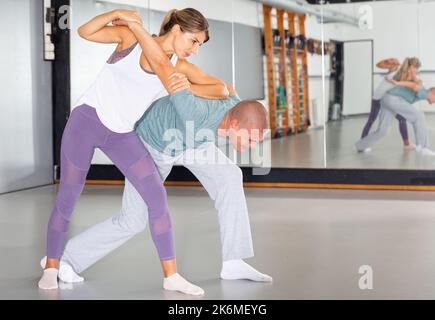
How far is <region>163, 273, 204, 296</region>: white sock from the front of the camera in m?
3.64

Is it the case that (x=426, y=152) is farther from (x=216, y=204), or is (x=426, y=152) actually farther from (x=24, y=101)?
(x=216, y=204)

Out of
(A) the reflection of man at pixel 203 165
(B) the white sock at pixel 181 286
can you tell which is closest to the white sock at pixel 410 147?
(A) the reflection of man at pixel 203 165

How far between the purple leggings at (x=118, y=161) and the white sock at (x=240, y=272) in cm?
35

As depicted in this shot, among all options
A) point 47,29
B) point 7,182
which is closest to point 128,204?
point 7,182

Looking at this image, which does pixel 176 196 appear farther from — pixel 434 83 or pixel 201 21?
pixel 201 21

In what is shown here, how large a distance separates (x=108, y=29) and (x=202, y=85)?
0.48 m

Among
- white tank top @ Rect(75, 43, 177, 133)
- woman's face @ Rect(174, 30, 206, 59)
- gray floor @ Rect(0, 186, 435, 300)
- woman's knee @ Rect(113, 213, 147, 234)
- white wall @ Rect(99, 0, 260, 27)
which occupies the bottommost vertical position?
gray floor @ Rect(0, 186, 435, 300)

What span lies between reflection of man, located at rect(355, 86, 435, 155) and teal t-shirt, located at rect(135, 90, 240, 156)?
447 cm

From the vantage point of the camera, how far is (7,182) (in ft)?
26.2

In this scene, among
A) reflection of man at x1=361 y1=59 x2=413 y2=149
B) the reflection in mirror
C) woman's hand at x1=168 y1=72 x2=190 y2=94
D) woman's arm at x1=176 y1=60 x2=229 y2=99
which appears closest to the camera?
woman's hand at x1=168 y1=72 x2=190 y2=94

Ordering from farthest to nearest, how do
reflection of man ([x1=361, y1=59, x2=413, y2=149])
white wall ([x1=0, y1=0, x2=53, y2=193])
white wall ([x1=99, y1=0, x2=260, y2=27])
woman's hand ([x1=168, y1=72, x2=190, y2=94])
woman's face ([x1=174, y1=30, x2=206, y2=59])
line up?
white wall ([x1=99, y1=0, x2=260, y2=27]) < white wall ([x1=0, y1=0, x2=53, y2=193]) < reflection of man ([x1=361, y1=59, x2=413, y2=149]) < woman's face ([x1=174, y1=30, x2=206, y2=59]) < woman's hand ([x1=168, y1=72, x2=190, y2=94])

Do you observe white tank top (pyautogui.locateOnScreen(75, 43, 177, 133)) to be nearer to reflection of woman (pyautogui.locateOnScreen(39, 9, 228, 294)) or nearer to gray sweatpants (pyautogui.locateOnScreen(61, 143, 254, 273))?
reflection of woman (pyautogui.locateOnScreen(39, 9, 228, 294))

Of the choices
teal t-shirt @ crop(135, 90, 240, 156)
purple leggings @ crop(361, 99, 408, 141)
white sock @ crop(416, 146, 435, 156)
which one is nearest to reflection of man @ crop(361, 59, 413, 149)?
purple leggings @ crop(361, 99, 408, 141)

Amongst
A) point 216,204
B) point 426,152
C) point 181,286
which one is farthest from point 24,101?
point 181,286
